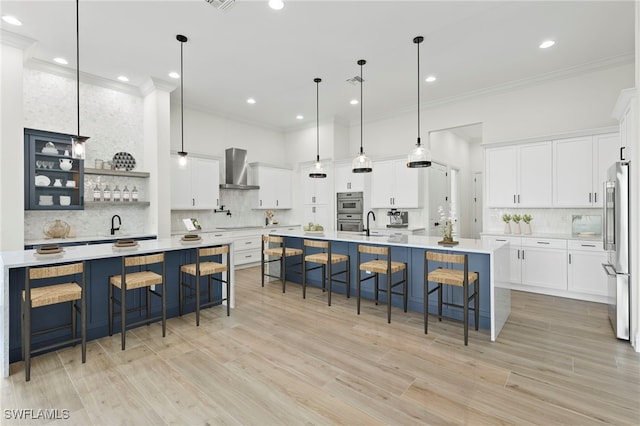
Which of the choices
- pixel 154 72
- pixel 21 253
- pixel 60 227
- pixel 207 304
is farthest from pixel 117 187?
pixel 207 304

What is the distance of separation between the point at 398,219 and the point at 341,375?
4.55 meters

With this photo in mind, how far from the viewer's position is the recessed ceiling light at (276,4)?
127 inches

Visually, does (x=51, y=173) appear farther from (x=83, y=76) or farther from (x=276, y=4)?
(x=276, y=4)

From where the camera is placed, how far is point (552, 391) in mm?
2252

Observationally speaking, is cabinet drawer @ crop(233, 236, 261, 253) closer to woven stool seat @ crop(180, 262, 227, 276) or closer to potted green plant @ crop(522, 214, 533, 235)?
woven stool seat @ crop(180, 262, 227, 276)

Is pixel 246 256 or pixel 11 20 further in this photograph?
pixel 246 256

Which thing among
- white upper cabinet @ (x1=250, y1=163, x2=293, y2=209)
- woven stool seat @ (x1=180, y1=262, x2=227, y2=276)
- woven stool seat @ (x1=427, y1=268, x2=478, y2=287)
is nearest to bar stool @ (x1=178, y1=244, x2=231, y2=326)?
woven stool seat @ (x1=180, y1=262, x2=227, y2=276)

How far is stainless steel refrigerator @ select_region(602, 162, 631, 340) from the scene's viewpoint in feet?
10.00

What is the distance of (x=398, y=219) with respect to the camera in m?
6.60

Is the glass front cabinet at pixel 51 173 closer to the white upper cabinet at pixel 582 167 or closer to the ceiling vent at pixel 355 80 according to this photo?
the ceiling vent at pixel 355 80

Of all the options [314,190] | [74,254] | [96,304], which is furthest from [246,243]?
[74,254]

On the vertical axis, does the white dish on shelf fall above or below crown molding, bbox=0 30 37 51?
below

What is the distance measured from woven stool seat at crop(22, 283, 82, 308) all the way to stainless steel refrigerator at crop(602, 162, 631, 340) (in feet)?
17.2

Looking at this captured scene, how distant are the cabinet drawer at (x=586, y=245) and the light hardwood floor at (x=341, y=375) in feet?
3.89
